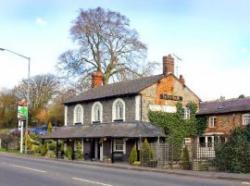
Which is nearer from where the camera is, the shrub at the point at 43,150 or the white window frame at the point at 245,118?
the white window frame at the point at 245,118

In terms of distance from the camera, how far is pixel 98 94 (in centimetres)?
4997

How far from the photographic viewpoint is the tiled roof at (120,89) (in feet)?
149

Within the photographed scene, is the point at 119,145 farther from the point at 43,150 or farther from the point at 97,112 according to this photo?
the point at 43,150

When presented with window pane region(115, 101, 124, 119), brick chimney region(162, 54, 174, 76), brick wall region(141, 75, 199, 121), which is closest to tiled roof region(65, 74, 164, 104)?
brick wall region(141, 75, 199, 121)

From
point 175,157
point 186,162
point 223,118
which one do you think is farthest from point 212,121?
point 186,162

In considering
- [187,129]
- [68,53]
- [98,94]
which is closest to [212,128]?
[187,129]

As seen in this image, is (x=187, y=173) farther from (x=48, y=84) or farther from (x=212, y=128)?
(x=48, y=84)

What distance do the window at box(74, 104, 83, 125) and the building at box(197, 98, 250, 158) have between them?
11.8 metres

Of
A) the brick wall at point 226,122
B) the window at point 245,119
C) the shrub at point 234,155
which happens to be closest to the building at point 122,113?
the brick wall at point 226,122

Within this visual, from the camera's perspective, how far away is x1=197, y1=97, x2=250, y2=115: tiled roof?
46094 mm

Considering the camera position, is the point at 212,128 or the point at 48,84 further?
the point at 48,84

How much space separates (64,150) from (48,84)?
143ft

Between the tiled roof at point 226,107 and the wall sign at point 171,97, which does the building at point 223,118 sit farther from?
the wall sign at point 171,97

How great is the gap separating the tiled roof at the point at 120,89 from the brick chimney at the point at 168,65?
2.24 ft
